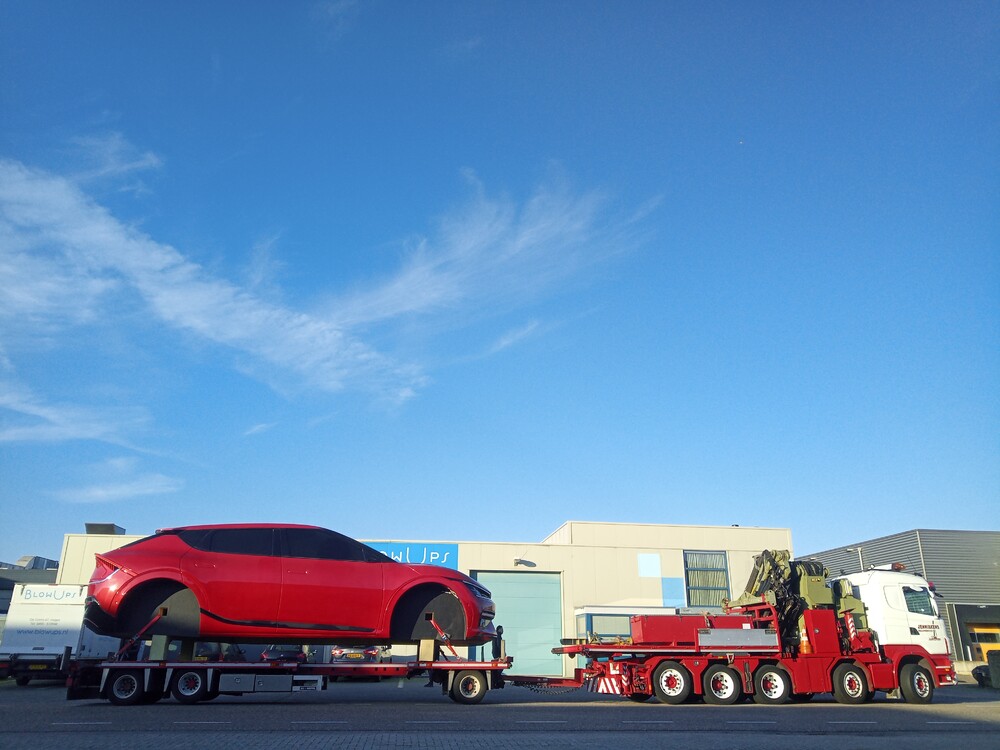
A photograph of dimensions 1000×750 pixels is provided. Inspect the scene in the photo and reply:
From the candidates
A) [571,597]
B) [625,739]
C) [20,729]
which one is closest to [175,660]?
[20,729]

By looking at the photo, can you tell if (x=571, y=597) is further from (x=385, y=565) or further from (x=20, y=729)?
(x=20, y=729)

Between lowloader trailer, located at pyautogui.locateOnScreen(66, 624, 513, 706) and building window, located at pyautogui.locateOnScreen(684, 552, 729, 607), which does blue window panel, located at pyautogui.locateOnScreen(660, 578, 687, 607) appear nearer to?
building window, located at pyautogui.locateOnScreen(684, 552, 729, 607)

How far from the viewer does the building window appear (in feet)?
124

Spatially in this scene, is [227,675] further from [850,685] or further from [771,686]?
[850,685]

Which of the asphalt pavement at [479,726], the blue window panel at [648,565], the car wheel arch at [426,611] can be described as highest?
the blue window panel at [648,565]

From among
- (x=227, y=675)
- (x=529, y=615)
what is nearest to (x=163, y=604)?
(x=227, y=675)

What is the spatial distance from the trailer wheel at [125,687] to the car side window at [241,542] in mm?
2455

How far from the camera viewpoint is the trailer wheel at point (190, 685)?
12852 mm

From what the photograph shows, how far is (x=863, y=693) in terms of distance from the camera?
634 inches

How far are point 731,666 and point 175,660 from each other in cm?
1123

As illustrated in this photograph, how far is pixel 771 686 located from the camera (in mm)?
15914

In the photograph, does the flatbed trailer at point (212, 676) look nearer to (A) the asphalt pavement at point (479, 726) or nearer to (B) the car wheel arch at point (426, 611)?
(A) the asphalt pavement at point (479, 726)

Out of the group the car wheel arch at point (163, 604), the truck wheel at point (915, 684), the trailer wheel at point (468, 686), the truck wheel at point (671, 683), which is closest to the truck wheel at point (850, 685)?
the truck wheel at point (915, 684)

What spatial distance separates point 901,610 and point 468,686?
1054 cm
